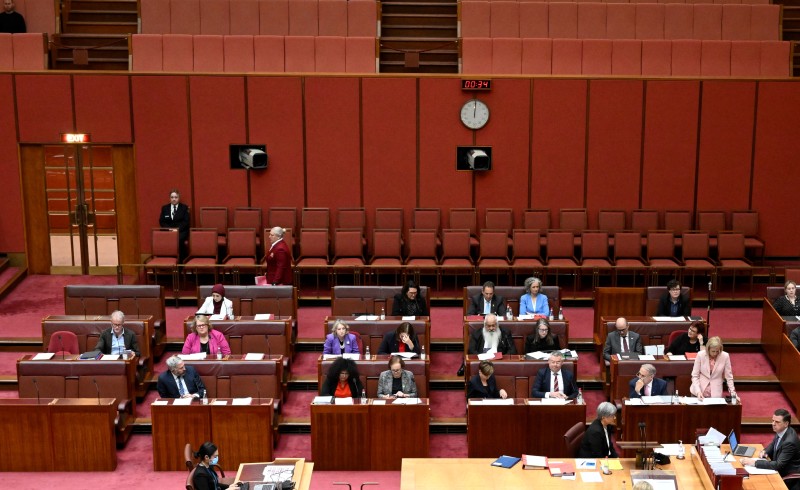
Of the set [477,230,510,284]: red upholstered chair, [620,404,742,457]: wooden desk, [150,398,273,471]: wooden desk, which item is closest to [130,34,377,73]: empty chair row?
[477,230,510,284]: red upholstered chair

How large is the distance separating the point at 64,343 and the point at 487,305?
4.38 m

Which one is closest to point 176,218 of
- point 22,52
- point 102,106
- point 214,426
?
point 102,106

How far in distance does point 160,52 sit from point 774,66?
8547 millimetres

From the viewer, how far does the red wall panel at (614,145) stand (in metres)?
13.1

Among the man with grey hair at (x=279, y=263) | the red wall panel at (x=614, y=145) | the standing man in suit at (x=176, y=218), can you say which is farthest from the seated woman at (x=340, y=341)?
the red wall panel at (x=614, y=145)

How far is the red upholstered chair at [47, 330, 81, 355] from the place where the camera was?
377 inches

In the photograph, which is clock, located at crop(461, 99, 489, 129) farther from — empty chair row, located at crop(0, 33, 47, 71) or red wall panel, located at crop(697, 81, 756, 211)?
empty chair row, located at crop(0, 33, 47, 71)

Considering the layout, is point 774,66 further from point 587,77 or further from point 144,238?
point 144,238

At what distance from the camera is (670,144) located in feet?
43.2

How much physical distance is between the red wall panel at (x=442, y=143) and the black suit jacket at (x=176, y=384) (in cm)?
Answer: 540

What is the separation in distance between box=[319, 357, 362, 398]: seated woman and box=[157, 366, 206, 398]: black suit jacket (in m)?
1.13

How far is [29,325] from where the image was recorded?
11211mm

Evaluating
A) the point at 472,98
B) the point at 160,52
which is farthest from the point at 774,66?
the point at 160,52

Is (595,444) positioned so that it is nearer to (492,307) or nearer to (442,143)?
(492,307)
